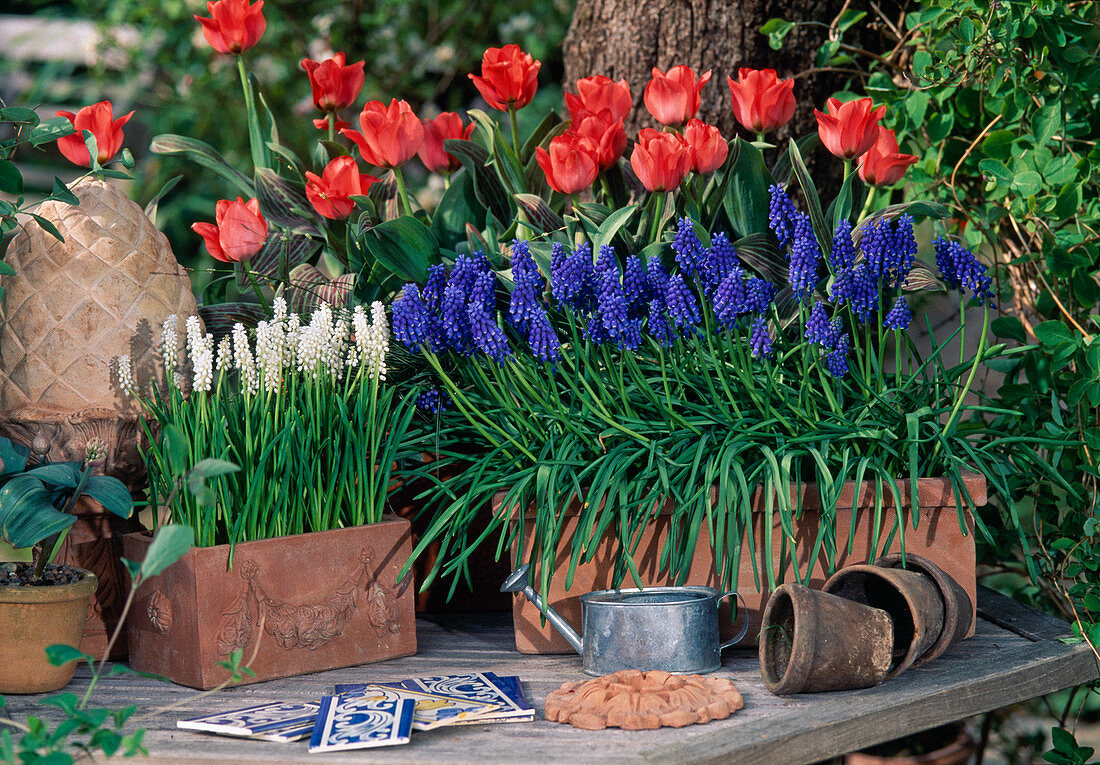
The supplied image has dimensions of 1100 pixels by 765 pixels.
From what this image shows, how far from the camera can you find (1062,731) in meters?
1.40

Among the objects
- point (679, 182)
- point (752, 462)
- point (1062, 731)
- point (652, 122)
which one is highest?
point (652, 122)

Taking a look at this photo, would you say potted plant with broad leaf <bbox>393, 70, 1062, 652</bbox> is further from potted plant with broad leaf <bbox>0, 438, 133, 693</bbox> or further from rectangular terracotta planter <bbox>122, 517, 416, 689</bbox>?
potted plant with broad leaf <bbox>0, 438, 133, 693</bbox>

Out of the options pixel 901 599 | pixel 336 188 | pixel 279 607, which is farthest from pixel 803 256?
pixel 279 607

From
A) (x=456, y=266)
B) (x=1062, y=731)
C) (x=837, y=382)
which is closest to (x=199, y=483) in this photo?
(x=456, y=266)

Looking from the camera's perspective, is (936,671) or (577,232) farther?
(577,232)

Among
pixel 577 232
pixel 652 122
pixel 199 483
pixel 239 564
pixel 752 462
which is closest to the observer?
pixel 199 483

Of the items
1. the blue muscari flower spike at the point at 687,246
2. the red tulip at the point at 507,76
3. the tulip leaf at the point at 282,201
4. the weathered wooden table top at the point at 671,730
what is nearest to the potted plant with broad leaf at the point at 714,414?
the blue muscari flower spike at the point at 687,246

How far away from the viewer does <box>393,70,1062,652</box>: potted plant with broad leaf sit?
1.25 metres

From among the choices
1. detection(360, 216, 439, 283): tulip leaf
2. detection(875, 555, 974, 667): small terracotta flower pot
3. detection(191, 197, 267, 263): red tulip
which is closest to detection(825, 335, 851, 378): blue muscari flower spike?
detection(875, 555, 974, 667): small terracotta flower pot

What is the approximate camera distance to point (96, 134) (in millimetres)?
1433

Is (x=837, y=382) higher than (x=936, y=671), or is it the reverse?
(x=837, y=382)

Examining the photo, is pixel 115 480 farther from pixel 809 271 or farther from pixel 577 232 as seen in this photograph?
pixel 809 271

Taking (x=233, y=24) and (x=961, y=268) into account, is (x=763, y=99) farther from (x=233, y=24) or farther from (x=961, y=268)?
(x=233, y=24)

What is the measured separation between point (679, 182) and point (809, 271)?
21 cm
